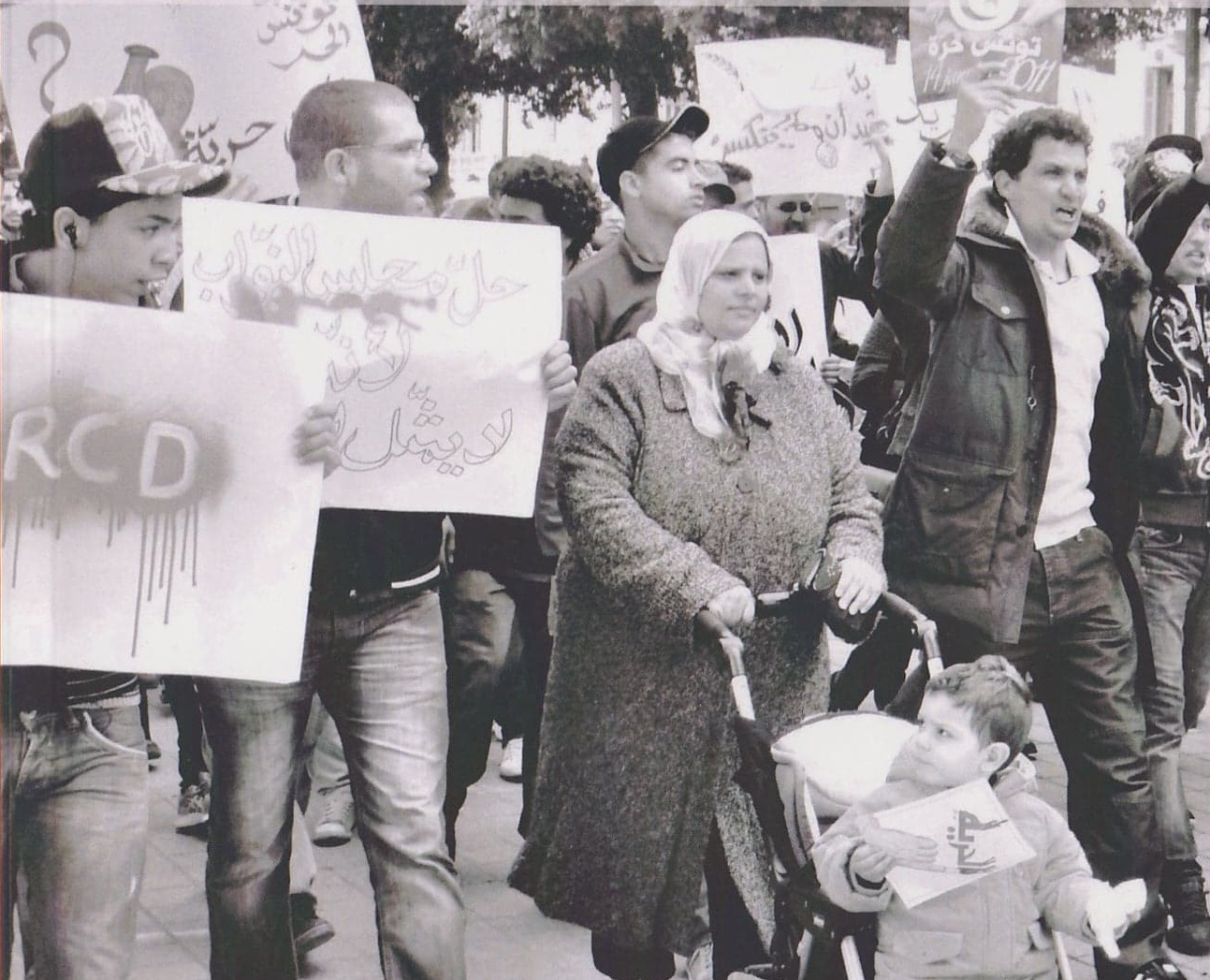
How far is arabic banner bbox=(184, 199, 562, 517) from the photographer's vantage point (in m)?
3.68

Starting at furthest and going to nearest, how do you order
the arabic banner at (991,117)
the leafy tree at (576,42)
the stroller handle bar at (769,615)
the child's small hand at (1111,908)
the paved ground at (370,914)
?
the leafy tree at (576,42) < the arabic banner at (991,117) < the paved ground at (370,914) < the stroller handle bar at (769,615) < the child's small hand at (1111,908)

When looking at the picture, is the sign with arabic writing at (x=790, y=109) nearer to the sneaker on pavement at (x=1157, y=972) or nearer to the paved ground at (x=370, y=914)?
the paved ground at (x=370, y=914)

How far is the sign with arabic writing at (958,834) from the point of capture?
3.18 m

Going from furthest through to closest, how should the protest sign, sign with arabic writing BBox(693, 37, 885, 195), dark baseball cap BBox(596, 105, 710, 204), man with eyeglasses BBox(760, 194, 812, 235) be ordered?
man with eyeglasses BBox(760, 194, 812, 235) → sign with arabic writing BBox(693, 37, 885, 195) → the protest sign → dark baseball cap BBox(596, 105, 710, 204)

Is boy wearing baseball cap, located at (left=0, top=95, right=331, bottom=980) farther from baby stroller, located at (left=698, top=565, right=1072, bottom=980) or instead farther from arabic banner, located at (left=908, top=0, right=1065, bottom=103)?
arabic banner, located at (left=908, top=0, right=1065, bottom=103)

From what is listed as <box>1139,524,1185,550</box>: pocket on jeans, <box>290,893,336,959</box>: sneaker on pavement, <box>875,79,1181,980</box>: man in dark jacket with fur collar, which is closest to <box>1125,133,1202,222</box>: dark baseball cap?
<box>1139,524,1185,550</box>: pocket on jeans

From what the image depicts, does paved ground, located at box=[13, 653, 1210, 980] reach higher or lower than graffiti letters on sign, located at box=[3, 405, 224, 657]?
lower

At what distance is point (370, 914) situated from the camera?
5176mm

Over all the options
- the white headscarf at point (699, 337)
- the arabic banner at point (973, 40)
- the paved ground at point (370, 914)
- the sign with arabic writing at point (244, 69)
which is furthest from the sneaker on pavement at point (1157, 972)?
the sign with arabic writing at point (244, 69)

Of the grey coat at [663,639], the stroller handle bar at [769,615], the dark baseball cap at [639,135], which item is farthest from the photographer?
the dark baseball cap at [639,135]

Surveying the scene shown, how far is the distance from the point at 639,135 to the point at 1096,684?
6.91ft

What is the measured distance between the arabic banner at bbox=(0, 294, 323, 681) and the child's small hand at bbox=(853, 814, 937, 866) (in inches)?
41.1

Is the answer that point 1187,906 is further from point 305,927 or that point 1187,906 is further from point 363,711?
point 363,711

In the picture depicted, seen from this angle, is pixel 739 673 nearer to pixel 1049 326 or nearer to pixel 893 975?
pixel 893 975
